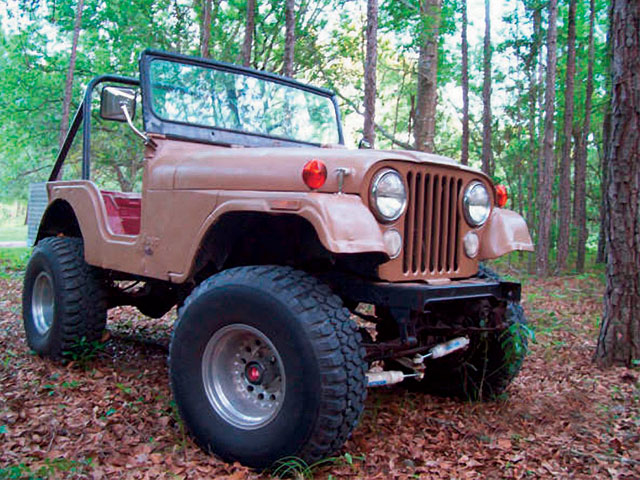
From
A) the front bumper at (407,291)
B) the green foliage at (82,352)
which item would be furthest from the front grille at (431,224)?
the green foliage at (82,352)

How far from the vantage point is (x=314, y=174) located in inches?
106

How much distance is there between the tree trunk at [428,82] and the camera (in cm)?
924

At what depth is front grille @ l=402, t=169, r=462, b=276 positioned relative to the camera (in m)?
2.94

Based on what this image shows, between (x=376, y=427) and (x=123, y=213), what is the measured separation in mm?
2677

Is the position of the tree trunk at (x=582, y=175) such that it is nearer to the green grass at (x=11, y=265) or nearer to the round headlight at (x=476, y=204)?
the round headlight at (x=476, y=204)

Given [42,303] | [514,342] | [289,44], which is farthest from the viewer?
[289,44]

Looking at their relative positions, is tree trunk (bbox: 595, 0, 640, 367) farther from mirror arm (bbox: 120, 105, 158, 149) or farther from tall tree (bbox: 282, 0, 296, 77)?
tall tree (bbox: 282, 0, 296, 77)

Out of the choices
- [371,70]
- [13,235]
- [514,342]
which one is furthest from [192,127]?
[13,235]

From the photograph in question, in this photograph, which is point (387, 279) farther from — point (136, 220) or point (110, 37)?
point (110, 37)

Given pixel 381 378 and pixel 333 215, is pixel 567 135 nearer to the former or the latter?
pixel 381 378

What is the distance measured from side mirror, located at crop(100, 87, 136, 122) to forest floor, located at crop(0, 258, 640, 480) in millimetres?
1882

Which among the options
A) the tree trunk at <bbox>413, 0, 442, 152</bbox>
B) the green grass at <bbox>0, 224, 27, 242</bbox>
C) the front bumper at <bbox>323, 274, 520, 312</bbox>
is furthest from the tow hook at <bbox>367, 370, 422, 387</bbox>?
the green grass at <bbox>0, 224, 27, 242</bbox>

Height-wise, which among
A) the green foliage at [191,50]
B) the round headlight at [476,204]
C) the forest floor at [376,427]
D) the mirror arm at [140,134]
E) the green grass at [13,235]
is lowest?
the green grass at [13,235]

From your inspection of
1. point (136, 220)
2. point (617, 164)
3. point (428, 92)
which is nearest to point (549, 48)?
point (428, 92)
